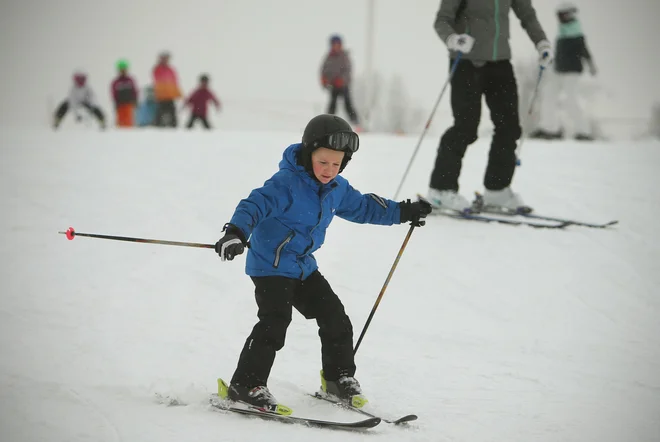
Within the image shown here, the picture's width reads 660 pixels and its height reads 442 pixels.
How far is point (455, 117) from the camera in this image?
19.5 feet

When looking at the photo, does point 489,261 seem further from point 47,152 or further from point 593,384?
point 47,152

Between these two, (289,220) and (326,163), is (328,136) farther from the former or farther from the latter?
(289,220)

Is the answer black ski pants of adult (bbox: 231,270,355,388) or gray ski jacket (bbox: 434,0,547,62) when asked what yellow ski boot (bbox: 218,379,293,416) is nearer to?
black ski pants of adult (bbox: 231,270,355,388)

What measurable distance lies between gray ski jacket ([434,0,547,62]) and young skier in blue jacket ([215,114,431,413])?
2.92m

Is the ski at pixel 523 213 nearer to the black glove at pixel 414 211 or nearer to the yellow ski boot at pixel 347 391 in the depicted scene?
the black glove at pixel 414 211

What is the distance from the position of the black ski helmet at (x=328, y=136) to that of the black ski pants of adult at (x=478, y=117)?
9.58 ft

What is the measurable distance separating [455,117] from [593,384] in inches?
115

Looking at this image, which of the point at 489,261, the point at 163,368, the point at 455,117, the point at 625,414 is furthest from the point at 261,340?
the point at 455,117

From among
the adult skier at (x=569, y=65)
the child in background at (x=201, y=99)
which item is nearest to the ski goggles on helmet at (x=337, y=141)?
the adult skier at (x=569, y=65)

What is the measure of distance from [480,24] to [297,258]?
3466mm

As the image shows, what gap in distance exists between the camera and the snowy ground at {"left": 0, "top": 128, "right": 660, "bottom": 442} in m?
3.17

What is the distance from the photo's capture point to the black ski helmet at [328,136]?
122 inches

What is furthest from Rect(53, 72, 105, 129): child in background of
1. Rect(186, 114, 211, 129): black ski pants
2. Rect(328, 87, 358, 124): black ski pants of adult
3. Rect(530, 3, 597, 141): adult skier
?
Rect(530, 3, 597, 141): adult skier

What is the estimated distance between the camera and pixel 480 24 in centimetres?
577
